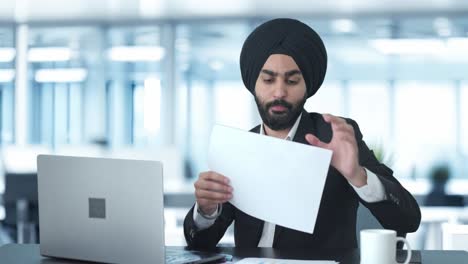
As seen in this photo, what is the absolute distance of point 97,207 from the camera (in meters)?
1.85

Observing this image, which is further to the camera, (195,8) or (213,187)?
(195,8)

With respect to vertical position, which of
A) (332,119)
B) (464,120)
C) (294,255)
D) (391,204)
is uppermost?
(332,119)

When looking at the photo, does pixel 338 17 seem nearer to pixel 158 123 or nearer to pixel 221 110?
pixel 221 110

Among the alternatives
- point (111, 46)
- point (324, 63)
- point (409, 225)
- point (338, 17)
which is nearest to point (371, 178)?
point (409, 225)

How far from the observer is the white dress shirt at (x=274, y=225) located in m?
1.94

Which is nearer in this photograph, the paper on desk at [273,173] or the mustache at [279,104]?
the paper on desk at [273,173]

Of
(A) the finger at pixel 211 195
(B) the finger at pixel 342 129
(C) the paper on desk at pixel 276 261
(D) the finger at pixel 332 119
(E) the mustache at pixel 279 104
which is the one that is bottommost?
(C) the paper on desk at pixel 276 261

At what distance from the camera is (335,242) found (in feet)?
7.00

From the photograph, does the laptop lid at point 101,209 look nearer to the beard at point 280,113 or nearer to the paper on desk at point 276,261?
the paper on desk at point 276,261

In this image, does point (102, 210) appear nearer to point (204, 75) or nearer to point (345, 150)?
point (345, 150)

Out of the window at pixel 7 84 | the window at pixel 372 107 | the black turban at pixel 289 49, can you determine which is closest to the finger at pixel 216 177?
the black turban at pixel 289 49

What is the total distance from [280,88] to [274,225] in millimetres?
395

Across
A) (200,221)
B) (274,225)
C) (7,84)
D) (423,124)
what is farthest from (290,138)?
(7,84)

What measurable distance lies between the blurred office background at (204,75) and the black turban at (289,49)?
4.78 meters
